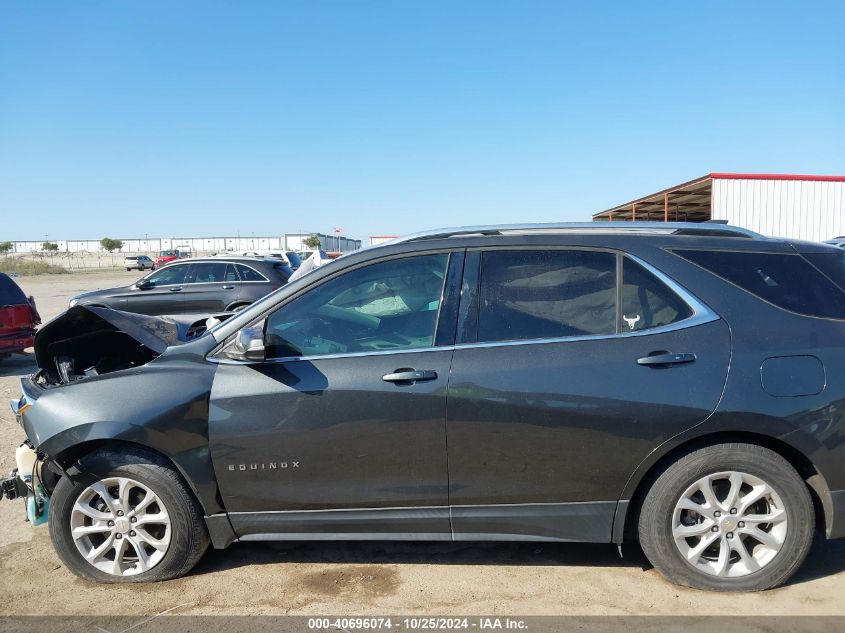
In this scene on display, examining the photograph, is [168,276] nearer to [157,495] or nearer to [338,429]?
[157,495]

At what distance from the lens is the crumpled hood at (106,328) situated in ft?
12.2

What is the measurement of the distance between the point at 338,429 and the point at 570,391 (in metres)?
1.15

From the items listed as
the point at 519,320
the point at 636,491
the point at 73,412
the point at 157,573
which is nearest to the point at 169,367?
the point at 73,412

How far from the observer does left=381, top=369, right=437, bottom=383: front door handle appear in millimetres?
3078

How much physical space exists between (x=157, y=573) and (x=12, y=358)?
9.56 metres

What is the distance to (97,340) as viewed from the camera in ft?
13.9

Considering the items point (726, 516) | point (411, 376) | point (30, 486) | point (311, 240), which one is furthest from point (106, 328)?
point (311, 240)

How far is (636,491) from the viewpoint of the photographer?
10.3 feet

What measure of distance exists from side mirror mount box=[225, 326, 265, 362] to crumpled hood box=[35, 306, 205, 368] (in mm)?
804

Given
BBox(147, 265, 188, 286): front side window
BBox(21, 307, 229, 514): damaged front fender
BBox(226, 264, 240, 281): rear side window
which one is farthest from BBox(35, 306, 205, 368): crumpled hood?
BBox(147, 265, 188, 286): front side window

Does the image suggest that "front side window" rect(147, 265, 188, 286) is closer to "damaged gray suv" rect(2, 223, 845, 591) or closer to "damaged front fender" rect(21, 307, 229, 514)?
"damaged front fender" rect(21, 307, 229, 514)

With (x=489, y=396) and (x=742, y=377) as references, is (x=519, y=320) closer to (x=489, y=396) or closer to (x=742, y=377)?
(x=489, y=396)

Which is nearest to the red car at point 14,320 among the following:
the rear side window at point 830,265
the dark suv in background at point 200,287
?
the dark suv in background at point 200,287

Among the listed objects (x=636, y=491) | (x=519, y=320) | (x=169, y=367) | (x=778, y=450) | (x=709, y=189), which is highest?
(x=709, y=189)
